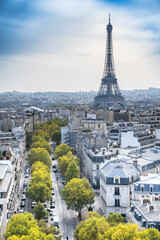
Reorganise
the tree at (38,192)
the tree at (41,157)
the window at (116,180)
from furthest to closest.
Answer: the tree at (41,157) < the tree at (38,192) < the window at (116,180)

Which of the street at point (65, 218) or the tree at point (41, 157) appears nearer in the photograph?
the street at point (65, 218)

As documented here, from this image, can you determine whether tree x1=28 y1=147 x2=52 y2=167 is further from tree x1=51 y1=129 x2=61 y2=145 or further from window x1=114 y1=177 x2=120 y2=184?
tree x1=51 y1=129 x2=61 y2=145

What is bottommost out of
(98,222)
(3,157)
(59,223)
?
(59,223)

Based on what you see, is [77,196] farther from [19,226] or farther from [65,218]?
[19,226]

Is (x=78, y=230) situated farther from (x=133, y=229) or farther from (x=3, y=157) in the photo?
(x=3, y=157)

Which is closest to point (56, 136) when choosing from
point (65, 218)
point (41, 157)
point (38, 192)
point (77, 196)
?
point (41, 157)

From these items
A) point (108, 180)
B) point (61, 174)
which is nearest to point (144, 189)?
point (108, 180)

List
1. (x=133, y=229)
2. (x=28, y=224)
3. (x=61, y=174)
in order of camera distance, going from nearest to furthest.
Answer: (x=133, y=229), (x=28, y=224), (x=61, y=174)

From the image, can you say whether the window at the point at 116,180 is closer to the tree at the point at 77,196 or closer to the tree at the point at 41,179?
the tree at the point at 77,196

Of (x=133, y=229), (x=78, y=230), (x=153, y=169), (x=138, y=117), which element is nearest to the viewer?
(x=133, y=229)

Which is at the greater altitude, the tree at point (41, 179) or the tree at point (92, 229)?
the tree at point (41, 179)

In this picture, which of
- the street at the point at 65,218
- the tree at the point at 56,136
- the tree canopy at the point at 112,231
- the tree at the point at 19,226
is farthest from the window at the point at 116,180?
the tree at the point at 56,136
